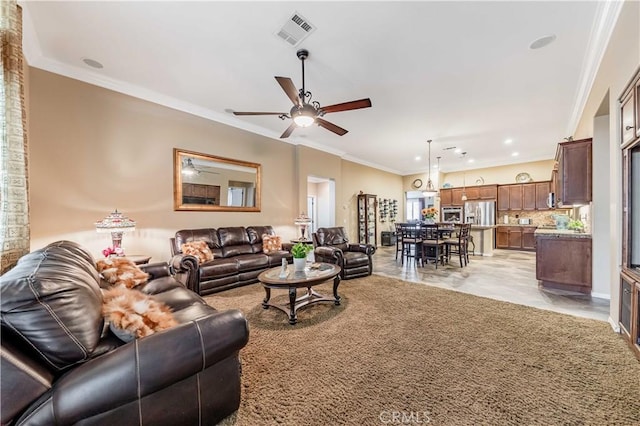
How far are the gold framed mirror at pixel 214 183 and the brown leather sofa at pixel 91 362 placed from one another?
315cm

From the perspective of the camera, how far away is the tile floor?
3271mm

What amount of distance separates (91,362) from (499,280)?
5441 millimetres

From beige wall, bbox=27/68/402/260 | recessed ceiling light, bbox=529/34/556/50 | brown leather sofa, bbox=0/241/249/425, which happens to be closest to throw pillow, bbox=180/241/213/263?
beige wall, bbox=27/68/402/260

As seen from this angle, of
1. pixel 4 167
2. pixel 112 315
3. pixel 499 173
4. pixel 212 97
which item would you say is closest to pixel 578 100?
pixel 499 173

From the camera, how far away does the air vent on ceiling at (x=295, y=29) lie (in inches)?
96.6

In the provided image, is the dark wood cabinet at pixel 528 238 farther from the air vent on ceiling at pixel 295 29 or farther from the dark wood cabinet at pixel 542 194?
the air vent on ceiling at pixel 295 29

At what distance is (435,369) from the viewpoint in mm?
1954

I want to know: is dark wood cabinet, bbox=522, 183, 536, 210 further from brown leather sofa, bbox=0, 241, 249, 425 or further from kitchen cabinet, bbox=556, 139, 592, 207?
brown leather sofa, bbox=0, 241, 249, 425

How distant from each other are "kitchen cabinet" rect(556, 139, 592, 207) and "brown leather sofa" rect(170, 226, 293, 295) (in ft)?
15.1

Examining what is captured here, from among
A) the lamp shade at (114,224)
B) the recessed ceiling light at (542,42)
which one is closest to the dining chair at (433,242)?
the recessed ceiling light at (542,42)

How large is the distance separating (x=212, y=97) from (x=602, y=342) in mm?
5610

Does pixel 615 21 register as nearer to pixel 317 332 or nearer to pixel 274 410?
pixel 317 332

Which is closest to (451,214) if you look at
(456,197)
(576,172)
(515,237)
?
(456,197)

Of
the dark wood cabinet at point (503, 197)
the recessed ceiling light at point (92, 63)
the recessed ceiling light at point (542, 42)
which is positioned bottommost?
the dark wood cabinet at point (503, 197)
